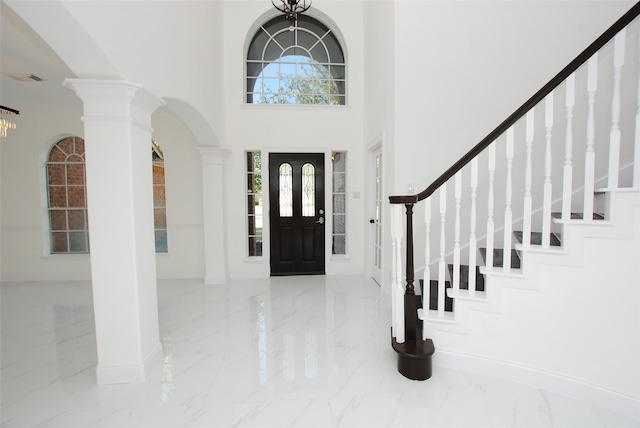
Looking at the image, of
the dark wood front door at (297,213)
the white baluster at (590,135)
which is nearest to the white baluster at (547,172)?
the white baluster at (590,135)

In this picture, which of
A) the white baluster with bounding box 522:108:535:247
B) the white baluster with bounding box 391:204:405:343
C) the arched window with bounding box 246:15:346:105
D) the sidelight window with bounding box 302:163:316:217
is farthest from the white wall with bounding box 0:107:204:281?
the white baluster with bounding box 522:108:535:247

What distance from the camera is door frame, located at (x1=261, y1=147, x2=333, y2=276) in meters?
4.69

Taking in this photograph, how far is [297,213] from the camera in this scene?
4.83 metres

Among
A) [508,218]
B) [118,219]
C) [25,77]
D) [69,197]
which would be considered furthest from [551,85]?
[69,197]

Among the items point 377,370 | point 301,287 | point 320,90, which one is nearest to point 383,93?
point 320,90

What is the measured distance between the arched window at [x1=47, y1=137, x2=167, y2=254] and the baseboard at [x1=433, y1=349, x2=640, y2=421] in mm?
4504

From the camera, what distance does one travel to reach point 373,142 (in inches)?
165

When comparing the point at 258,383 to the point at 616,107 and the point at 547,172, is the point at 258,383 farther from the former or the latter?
the point at 616,107

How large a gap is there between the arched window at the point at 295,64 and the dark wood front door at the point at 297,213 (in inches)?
39.1

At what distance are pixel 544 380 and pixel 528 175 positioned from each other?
133 cm

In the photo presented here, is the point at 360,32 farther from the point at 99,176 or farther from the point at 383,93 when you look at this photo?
the point at 99,176

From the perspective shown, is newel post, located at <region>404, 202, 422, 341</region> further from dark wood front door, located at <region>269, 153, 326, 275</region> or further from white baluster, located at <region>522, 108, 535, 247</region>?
dark wood front door, located at <region>269, 153, 326, 275</region>

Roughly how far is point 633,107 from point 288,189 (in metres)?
4.04

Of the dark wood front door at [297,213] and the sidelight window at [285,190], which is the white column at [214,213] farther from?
the sidelight window at [285,190]
